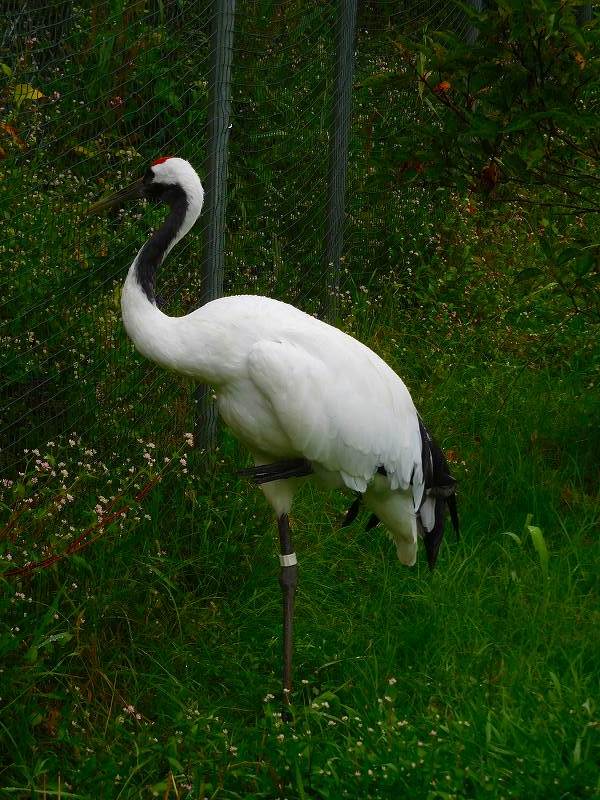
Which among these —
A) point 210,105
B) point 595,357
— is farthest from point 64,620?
point 595,357

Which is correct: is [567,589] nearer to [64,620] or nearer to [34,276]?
[64,620]

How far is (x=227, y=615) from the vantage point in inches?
171

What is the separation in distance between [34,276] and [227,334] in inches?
29.0

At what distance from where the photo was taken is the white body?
12.6 ft

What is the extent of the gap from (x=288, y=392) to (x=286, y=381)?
0.04 metres

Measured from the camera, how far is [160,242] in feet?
13.0

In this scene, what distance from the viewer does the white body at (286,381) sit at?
3842mm

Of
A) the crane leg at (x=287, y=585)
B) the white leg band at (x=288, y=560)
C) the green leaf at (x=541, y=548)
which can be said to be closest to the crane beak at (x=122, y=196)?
the crane leg at (x=287, y=585)

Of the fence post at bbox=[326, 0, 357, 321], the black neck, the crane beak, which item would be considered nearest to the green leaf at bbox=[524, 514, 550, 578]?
the black neck

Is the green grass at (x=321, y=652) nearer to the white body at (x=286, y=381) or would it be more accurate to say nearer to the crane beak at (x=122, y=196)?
the white body at (x=286, y=381)

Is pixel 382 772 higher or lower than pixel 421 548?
lower

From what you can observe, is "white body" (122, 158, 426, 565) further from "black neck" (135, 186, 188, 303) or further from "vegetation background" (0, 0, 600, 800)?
"vegetation background" (0, 0, 600, 800)

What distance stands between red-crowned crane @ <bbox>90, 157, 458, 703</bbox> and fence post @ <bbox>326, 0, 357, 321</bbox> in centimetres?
196

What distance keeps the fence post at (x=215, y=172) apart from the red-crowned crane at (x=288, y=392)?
24.7 inches
